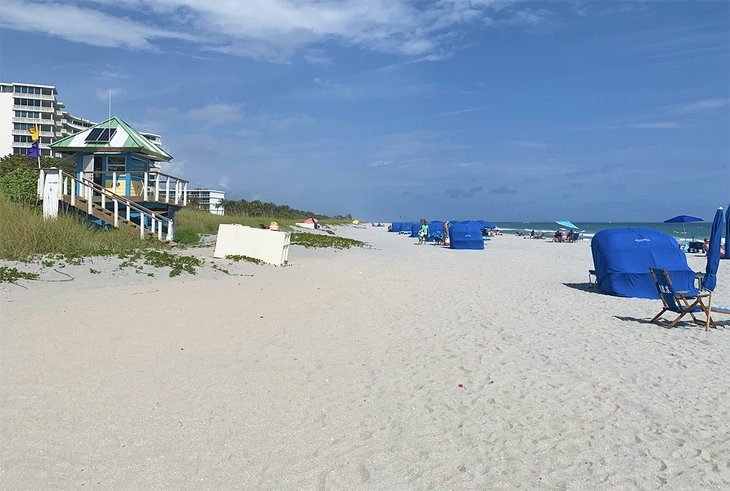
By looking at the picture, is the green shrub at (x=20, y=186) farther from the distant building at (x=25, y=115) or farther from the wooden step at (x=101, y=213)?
the distant building at (x=25, y=115)

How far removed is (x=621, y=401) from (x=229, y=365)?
4095 millimetres

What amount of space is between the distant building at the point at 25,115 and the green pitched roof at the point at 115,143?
191ft

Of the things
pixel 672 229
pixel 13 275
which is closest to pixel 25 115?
pixel 13 275

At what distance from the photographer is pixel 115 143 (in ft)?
59.8

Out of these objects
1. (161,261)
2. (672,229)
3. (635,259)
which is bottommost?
(161,261)

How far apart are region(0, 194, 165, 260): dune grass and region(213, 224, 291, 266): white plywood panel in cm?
256

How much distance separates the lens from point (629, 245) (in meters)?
12.3

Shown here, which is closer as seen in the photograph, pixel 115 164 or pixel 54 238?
pixel 54 238

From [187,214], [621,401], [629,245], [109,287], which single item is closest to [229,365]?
[621,401]

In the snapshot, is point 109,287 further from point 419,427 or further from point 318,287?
point 419,427

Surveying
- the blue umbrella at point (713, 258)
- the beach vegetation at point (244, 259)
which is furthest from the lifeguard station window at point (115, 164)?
the blue umbrella at point (713, 258)

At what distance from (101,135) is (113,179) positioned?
1775 millimetres

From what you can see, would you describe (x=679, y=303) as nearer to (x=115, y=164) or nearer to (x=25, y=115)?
(x=115, y=164)

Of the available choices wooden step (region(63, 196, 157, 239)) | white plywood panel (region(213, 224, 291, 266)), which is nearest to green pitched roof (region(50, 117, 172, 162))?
wooden step (region(63, 196, 157, 239))
